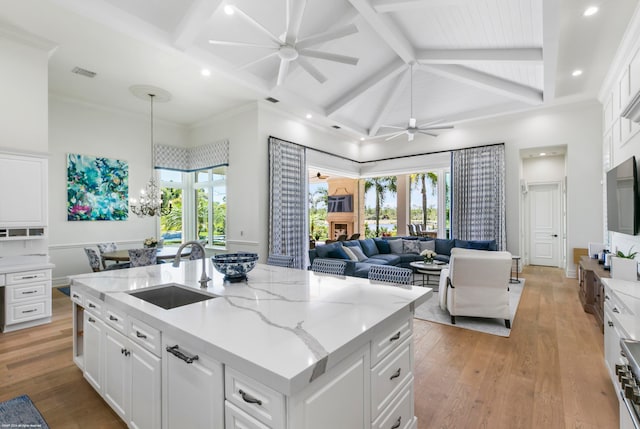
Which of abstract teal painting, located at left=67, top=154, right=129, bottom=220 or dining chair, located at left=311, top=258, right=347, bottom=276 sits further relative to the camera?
abstract teal painting, located at left=67, top=154, right=129, bottom=220

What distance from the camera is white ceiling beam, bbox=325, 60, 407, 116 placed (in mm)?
5301

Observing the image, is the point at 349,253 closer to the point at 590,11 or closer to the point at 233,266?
the point at 233,266

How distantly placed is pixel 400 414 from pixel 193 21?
4022 millimetres

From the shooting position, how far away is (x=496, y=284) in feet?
11.6

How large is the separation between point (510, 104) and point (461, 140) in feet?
4.00

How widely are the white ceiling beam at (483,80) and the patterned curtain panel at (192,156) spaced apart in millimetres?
4118

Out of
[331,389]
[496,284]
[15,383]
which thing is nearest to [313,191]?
[496,284]

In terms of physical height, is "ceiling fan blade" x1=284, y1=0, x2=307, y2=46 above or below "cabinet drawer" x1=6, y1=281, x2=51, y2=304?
above

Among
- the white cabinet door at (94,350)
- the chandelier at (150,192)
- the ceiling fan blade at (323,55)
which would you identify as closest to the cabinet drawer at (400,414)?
the white cabinet door at (94,350)

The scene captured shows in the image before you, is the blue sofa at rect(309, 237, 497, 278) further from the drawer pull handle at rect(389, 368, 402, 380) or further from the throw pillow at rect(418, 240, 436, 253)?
the drawer pull handle at rect(389, 368, 402, 380)

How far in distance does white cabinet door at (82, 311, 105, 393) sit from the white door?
9.36 metres

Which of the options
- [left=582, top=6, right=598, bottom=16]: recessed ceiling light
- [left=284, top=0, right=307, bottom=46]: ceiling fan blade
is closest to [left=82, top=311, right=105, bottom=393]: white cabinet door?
[left=284, top=0, right=307, bottom=46]: ceiling fan blade

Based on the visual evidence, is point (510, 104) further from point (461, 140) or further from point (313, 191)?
point (313, 191)

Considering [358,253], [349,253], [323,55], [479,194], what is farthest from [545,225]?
[323,55]
